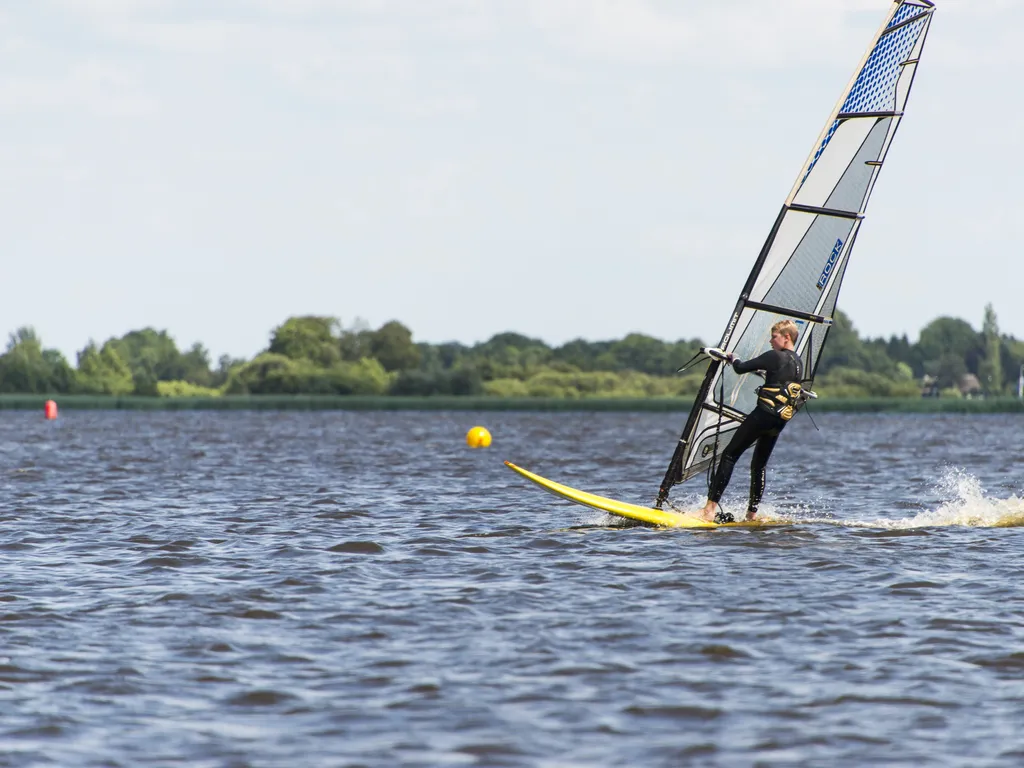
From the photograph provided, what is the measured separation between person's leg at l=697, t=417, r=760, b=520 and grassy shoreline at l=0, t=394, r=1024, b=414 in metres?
76.7

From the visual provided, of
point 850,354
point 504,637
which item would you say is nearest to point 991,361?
point 850,354

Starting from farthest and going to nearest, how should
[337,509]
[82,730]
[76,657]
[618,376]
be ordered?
1. [618,376]
2. [337,509]
3. [76,657]
4. [82,730]

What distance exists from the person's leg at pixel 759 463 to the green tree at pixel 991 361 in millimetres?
141343

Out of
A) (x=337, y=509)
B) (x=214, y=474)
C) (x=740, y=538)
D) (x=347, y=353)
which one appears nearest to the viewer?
(x=740, y=538)

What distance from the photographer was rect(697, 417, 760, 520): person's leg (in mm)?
13602

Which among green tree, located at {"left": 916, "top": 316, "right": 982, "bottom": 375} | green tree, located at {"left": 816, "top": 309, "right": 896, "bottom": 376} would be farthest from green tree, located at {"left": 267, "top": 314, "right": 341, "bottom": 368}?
green tree, located at {"left": 916, "top": 316, "right": 982, "bottom": 375}

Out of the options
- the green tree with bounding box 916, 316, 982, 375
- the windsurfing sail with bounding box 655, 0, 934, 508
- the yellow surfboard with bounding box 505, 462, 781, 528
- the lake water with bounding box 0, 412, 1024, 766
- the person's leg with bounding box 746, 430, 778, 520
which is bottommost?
the lake water with bounding box 0, 412, 1024, 766

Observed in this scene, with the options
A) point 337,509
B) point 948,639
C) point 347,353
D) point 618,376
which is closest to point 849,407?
point 618,376

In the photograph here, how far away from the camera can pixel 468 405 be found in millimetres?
94625

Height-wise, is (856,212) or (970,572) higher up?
(856,212)

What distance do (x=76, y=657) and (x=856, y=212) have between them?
9.10m

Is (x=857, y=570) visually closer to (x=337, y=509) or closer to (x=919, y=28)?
(x=919, y=28)

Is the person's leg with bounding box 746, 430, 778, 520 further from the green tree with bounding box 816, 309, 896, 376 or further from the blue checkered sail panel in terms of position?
the green tree with bounding box 816, 309, 896, 376

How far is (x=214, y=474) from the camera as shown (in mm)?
→ 25750
